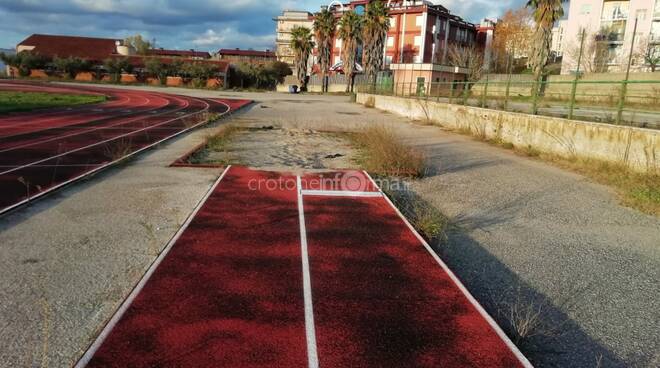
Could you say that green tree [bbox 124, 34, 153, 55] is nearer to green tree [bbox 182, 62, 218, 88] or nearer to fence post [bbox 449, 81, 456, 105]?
green tree [bbox 182, 62, 218, 88]

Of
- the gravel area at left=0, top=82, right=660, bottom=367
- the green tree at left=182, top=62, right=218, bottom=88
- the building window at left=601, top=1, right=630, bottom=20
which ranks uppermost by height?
the building window at left=601, top=1, right=630, bottom=20

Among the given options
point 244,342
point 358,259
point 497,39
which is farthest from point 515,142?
point 497,39

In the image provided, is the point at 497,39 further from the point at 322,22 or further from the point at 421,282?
the point at 421,282

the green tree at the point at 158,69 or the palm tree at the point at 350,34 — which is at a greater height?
the palm tree at the point at 350,34

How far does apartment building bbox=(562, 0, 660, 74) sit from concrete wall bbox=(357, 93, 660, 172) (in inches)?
1519

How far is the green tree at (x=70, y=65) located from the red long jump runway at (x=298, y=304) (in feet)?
233

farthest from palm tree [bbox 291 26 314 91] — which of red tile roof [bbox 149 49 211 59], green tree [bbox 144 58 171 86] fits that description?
red tile roof [bbox 149 49 211 59]

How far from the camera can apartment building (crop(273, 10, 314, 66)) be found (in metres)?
107

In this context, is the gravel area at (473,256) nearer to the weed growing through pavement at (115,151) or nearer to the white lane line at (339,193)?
the white lane line at (339,193)

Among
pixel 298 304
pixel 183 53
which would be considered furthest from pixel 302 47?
pixel 298 304

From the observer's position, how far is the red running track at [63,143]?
8805 mm

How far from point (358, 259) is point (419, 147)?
1038cm

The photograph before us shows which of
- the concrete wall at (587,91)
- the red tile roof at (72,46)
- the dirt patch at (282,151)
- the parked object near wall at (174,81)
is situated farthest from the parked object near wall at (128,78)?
the concrete wall at (587,91)

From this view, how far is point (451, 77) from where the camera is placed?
67938 mm
